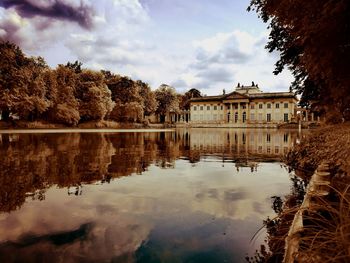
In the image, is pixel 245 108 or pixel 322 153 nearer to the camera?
→ pixel 322 153

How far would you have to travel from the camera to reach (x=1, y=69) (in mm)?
40688

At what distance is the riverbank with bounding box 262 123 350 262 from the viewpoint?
242cm

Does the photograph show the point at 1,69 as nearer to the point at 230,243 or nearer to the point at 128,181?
the point at 128,181

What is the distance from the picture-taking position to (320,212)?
14.3 ft

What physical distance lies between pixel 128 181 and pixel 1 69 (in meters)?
40.1

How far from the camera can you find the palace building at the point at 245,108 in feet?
282

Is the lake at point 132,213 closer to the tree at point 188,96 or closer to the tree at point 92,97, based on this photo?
the tree at point 92,97

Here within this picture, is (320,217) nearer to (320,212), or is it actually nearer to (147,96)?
(320,212)

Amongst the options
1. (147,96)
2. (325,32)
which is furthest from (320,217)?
(147,96)

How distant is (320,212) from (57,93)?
165 feet

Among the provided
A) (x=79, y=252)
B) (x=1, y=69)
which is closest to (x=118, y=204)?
(x=79, y=252)

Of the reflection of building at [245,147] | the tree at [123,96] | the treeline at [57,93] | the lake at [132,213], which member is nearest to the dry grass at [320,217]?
the lake at [132,213]

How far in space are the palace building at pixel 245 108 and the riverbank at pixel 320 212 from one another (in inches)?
2708

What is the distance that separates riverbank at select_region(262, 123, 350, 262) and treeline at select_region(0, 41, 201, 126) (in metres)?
38.3
